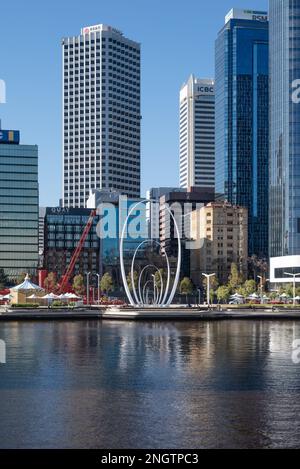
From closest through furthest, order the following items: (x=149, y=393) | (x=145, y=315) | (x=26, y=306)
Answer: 1. (x=149, y=393)
2. (x=145, y=315)
3. (x=26, y=306)

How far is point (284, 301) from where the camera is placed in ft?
626

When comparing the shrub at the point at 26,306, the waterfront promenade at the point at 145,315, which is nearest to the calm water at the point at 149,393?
the waterfront promenade at the point at 145,315

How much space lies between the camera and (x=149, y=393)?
5425 cm

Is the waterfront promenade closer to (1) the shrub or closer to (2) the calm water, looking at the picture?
(1) the shrub

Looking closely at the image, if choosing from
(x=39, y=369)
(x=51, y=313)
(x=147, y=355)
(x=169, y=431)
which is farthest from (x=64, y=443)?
(x=51, y=313)

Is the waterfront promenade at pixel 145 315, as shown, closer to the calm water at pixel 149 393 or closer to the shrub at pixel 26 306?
the shrub at pixel 26 306

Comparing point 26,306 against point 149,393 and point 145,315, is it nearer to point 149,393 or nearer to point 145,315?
point 145,315

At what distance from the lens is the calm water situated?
41.8 metres

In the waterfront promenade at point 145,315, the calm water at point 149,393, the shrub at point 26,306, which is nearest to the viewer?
the calm water at point 149,393

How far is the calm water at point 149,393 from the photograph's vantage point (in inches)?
1645

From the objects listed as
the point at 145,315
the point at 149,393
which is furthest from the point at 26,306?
the point at 149,393

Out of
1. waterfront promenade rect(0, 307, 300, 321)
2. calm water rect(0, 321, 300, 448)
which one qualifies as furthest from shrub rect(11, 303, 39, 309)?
calm water rect(0, 321, 300, 448)
